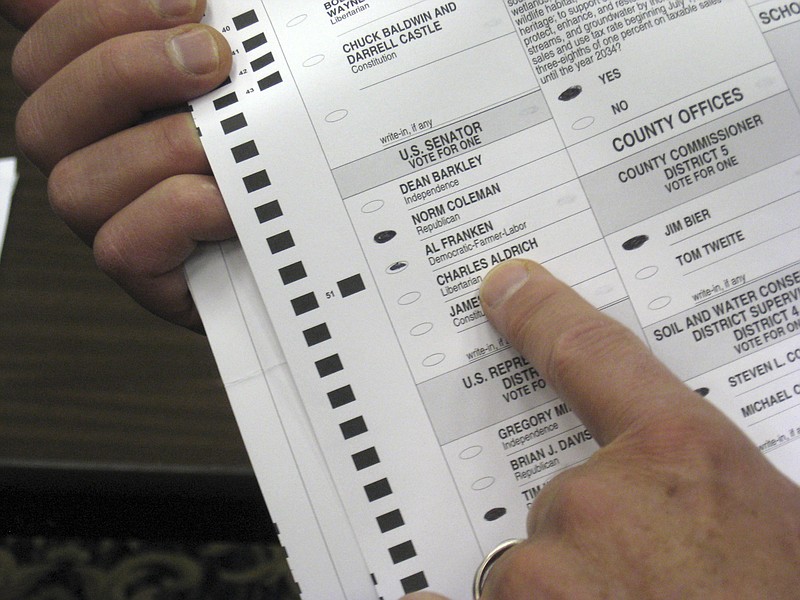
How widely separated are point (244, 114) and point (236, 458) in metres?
0.48

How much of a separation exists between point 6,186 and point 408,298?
2.18 ft

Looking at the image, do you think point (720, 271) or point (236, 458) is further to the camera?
point (236, 458)

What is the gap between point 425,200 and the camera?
0.50 meters

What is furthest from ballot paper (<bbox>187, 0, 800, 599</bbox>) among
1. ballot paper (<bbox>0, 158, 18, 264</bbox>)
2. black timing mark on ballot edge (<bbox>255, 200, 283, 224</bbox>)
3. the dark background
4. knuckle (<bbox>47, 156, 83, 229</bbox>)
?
ballot paper (<bbox>0, 158, 18, 264</bbox>)

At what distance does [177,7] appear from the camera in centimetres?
51

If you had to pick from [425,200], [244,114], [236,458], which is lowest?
[236,458]

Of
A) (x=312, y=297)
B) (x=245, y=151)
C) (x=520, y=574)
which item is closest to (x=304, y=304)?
(x=312, y=297)

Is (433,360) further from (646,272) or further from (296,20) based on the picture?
(296,20)

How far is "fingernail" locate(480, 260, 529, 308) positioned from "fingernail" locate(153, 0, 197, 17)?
0.29 metres

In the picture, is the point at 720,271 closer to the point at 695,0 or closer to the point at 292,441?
the point at 695,0

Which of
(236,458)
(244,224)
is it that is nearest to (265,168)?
(244,224)

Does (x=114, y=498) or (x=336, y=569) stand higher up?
(x=114, y=498)

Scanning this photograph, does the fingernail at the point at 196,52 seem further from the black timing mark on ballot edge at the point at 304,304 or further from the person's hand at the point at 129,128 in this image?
the black timing mark on ballot edge at the point at 304,304

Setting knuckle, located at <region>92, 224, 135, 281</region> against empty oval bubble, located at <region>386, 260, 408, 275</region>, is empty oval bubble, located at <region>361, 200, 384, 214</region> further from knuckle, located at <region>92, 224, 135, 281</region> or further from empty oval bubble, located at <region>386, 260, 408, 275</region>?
knuckle, located at <region>92, 224, 135, 281</region>
